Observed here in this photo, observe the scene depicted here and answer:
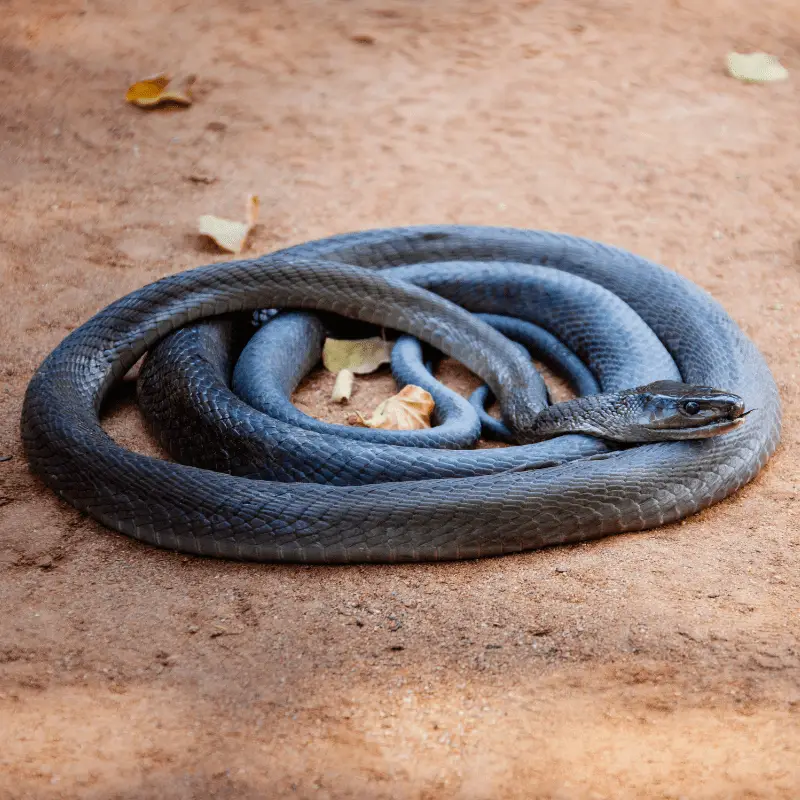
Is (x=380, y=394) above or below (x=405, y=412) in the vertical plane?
below

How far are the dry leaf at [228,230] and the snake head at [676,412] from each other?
2.82 m

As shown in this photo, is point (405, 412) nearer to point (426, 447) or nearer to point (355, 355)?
point (426, 447)

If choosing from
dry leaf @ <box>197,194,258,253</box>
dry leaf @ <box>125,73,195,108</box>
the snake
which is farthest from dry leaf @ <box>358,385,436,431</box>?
dry leaf @ <box>125,73,195,108</box>

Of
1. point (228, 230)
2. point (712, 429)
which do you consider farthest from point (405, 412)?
point (228, 230)

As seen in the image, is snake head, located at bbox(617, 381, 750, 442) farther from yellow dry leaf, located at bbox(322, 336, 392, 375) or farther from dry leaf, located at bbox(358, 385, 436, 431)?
yellow dry leaf, located at bbox(322, 336, 392, 375)

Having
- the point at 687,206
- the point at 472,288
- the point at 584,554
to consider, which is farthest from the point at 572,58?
the point at 584,554

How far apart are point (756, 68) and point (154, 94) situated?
4.98m

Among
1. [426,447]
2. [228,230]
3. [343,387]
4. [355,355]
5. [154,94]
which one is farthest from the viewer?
[154,94]

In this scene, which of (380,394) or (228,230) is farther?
(228,230)

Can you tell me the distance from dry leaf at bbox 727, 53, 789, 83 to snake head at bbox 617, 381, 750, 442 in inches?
199

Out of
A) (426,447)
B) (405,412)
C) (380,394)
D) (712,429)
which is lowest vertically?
(380,394)

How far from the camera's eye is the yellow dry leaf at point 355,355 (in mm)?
4938

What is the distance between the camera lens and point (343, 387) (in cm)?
472

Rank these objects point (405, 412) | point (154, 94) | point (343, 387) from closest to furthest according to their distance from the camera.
A: point (405, 412), point (343, 387), point (154, 94)
